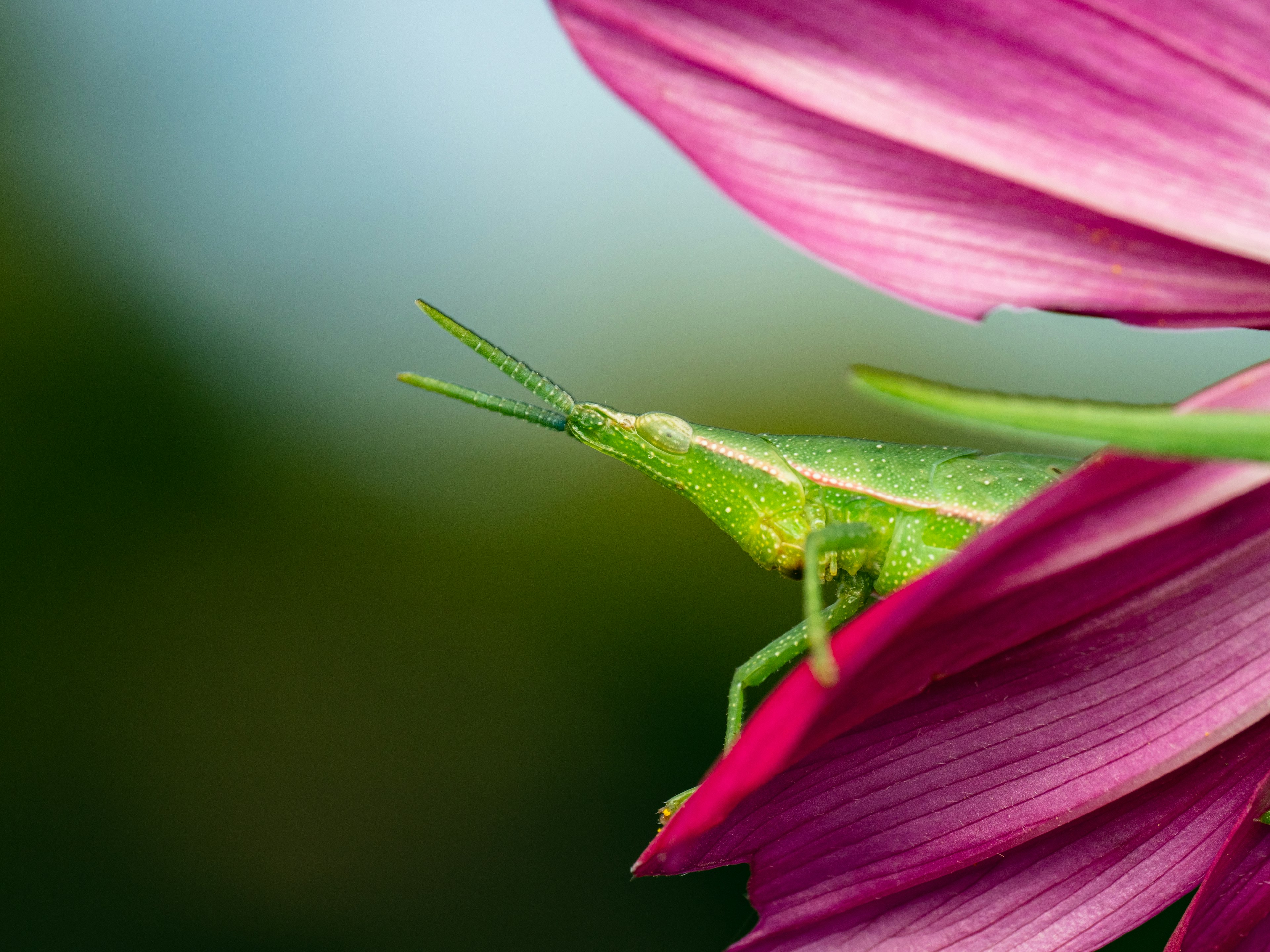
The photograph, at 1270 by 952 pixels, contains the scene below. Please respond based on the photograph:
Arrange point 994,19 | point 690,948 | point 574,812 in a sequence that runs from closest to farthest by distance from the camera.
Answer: point 994,19
point 690,948
point 574,812

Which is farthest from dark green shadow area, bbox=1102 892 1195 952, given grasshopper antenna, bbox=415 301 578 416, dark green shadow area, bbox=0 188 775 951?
grasshopper antenna, bbox=415 301 578 416

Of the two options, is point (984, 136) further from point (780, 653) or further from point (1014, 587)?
point (780, 653)

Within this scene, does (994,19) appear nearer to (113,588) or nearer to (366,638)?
(366,638)

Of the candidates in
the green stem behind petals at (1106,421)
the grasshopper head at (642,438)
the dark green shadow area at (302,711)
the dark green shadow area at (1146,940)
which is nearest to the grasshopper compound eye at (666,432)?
the grasshopper head at (642,438)

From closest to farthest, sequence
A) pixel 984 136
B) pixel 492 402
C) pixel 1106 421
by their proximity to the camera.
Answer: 1. pixel 1106 421
2. pixel 984 136
3. pixel 492 402

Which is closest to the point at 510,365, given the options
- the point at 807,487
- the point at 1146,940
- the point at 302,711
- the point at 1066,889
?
the point at 807,487

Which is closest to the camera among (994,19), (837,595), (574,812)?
(994,19)

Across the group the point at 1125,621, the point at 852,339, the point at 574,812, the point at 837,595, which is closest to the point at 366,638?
the point at 574,812
